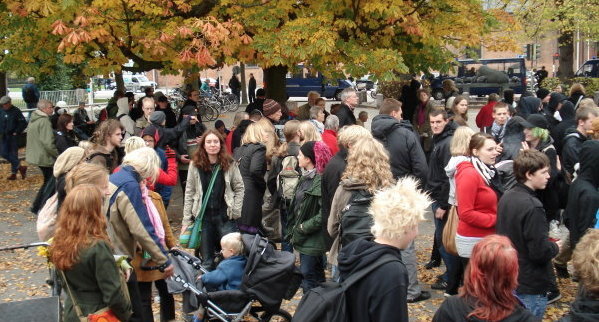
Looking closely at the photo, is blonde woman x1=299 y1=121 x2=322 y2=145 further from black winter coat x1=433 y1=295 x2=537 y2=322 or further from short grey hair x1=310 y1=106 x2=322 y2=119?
black winter coat x1=433 y1=295 x2=537 y2=322

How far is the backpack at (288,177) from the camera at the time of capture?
761 centimetres

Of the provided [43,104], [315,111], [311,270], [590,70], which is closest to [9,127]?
[43,104]

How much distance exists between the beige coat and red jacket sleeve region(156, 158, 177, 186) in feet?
4.16

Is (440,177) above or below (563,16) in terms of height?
below

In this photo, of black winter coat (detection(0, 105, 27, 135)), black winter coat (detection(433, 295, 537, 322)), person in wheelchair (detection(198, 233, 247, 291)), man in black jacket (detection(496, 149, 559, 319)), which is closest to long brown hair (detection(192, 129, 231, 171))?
person in wheelchair (detection(198, 233, 247, 291))

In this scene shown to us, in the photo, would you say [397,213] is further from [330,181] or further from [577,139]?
[577,139]

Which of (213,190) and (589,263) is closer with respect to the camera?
(589,263)

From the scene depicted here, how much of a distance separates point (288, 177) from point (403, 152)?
50.7 inches

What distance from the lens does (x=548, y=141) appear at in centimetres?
812

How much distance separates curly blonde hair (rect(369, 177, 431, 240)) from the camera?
3793mm

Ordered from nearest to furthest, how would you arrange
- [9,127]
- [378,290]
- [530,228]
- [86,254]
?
[378,290], [86,254], [530,228], [9,127]

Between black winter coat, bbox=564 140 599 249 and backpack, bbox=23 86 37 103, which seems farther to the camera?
backpack, bbox=23 86 37 103

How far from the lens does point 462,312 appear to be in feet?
11.5

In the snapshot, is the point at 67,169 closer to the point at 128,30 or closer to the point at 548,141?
the point at 548,141
